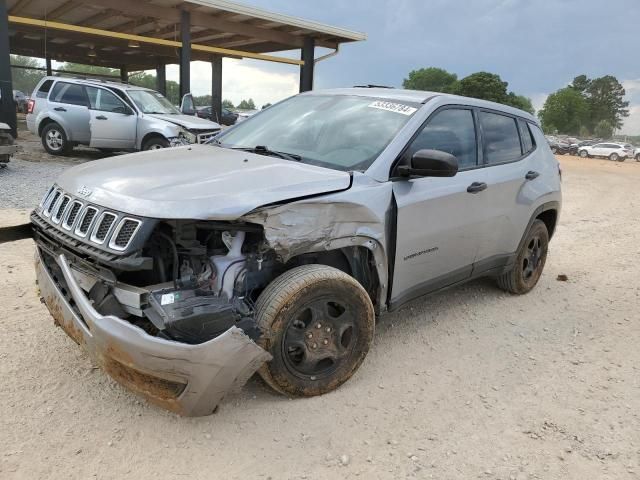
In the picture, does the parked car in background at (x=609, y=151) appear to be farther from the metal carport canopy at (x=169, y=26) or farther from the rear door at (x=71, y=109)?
the rear door at (x=71, y=109)

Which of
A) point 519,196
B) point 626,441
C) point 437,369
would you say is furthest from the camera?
point 519,196

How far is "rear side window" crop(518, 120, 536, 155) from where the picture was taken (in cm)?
486

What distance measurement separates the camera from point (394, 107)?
378 centimetres

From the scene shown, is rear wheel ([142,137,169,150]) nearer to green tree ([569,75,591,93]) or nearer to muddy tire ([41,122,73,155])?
muddy tire ([41,122,73,155])

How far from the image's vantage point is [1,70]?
12.9m

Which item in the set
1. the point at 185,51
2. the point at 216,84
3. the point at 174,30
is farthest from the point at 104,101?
the point at 216,84

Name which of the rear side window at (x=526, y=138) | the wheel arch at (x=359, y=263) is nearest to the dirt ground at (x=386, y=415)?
the wheel arch at (x=359, y=263)

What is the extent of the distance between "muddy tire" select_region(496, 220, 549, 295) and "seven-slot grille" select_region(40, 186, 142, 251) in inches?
142

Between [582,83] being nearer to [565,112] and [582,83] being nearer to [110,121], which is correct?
[565,112]

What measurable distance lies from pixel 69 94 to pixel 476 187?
11.2 meters

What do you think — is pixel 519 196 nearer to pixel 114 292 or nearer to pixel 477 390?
pixel 477 390

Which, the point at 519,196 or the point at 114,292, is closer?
the point at 114,292

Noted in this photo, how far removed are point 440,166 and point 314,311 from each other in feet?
3.85

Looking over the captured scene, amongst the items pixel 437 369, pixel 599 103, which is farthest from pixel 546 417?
pixel 599 103
